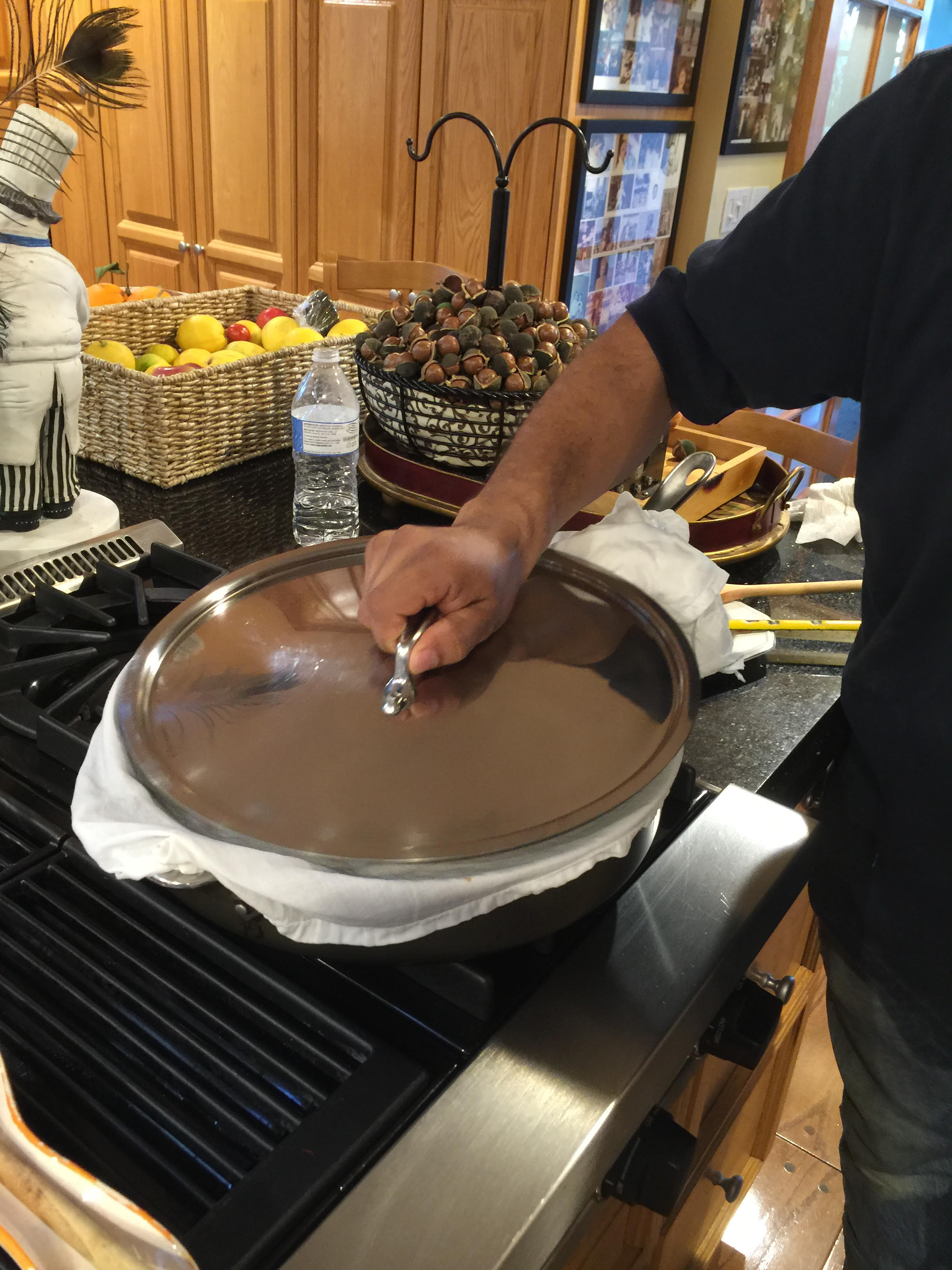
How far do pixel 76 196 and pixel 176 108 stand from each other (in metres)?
0.66

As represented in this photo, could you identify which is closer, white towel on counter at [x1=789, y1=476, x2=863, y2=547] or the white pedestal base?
the white pedestal base

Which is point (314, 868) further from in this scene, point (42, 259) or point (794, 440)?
point (794, 440)

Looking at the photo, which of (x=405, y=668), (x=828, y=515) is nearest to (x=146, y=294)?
(x=828, y=515)

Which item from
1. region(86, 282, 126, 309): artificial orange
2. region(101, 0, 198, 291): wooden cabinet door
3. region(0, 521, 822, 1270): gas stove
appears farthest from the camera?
region(101, 0, 198, 291): wooden cabinet door

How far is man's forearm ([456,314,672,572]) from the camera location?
0.77m

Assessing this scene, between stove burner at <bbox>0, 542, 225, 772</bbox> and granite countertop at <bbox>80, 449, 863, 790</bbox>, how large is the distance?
0.11 meters

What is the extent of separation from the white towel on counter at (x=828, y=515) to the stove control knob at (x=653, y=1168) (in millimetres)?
821

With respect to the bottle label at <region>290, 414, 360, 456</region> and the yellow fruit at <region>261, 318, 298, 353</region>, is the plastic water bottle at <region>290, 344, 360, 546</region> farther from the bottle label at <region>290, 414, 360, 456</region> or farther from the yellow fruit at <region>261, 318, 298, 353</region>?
the yellow fruit at <region>261, 318, 298, 353</region>

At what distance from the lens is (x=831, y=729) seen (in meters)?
0.85

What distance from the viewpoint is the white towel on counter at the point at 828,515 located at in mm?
1204

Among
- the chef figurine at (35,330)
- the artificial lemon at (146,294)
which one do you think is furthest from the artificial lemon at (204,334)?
the chef figurine at (35,330)

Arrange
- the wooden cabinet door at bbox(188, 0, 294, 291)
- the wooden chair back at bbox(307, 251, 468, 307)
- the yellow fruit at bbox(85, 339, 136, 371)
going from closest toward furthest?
1. the yellow fruit at bbox(85, 339, 136, 371)
2. the wooden chair back at bbox(307, 251, 468, 307)
3. the wooden cabinet door at bbox(188, 0, 294, 291)

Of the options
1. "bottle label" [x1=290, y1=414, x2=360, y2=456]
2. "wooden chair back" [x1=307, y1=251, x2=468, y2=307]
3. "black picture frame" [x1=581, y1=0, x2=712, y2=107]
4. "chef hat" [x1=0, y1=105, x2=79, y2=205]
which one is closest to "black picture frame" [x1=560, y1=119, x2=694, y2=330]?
"black picture frame" [x1=581, y1=0, x2=712, y2=107]

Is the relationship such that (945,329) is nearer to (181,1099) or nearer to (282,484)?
(181,1099)
